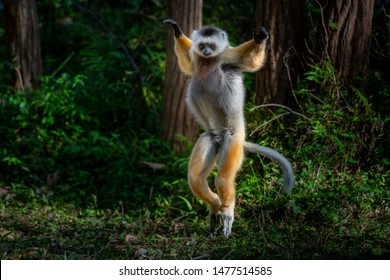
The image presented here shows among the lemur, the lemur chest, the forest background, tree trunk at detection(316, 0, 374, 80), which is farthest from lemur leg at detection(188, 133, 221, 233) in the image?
tree trunk at detection(316, 0, 374, 80)

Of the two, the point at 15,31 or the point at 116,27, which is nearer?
the point at 15,31

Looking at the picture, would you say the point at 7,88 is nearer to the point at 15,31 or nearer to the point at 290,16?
the point at 15,31

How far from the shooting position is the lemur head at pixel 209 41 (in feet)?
21.1

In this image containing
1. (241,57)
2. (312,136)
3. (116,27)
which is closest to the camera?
Answer: (241,57)

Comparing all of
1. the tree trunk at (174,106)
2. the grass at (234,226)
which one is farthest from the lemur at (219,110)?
the tree trunk at (174,106)

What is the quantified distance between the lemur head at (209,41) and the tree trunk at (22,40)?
4.59 metres

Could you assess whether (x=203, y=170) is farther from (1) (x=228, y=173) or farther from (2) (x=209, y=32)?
(2) (x=209, y=32)

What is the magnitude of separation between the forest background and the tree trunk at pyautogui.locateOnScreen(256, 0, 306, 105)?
0.05 feet

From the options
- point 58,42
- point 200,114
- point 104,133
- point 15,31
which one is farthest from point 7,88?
point 200,114

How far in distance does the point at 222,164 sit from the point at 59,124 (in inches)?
156

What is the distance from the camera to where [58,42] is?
12.9 metres

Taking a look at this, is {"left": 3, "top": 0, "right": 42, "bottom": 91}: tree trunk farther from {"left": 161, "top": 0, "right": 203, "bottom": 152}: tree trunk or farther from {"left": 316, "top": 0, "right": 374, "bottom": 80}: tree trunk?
{"left": 316, "top": 0, "right": 374, "bottom": 80}: tree trunk

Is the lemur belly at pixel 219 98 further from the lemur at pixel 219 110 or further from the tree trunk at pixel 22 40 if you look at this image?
the tree trunk at pixel 22 40

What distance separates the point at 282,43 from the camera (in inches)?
321
